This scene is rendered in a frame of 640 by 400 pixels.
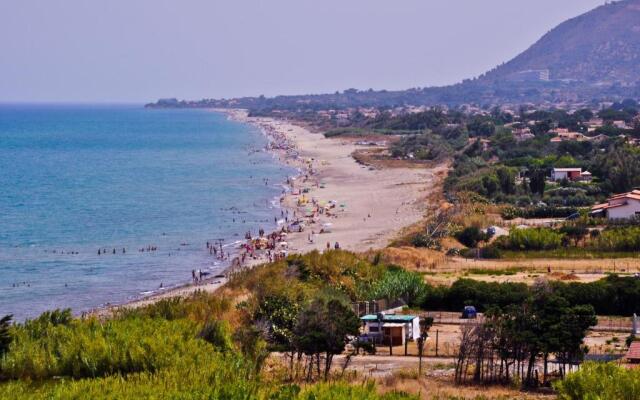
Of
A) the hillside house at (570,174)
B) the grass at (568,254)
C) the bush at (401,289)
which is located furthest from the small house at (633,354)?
the hillside house at (570,174)

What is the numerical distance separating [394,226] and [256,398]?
35.3 meters

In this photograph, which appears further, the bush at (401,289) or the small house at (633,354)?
the bush at (401,289)

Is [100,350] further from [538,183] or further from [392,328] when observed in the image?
[538,183]

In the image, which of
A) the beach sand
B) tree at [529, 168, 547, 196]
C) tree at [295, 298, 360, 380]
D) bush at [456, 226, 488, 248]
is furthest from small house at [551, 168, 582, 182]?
tree at [295, 298, 360, 380]

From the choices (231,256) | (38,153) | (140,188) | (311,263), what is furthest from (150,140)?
(311,263)

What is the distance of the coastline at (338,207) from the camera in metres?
42.2

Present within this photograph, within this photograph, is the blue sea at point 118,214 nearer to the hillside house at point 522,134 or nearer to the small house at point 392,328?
the small house at point 392,328

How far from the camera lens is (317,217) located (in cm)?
5416

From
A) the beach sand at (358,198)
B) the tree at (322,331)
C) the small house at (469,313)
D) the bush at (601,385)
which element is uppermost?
the bush at (601,385)

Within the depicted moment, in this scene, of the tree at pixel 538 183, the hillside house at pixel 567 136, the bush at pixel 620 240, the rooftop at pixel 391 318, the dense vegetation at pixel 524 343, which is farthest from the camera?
the hillside house at pixel 567 136

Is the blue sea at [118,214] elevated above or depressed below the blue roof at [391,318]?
below

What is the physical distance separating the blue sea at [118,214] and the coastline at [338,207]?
60.3 inches

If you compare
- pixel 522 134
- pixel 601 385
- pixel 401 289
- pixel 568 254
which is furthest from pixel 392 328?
pixel 522 134

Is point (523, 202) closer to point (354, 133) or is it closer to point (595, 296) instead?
point (595, 296)
